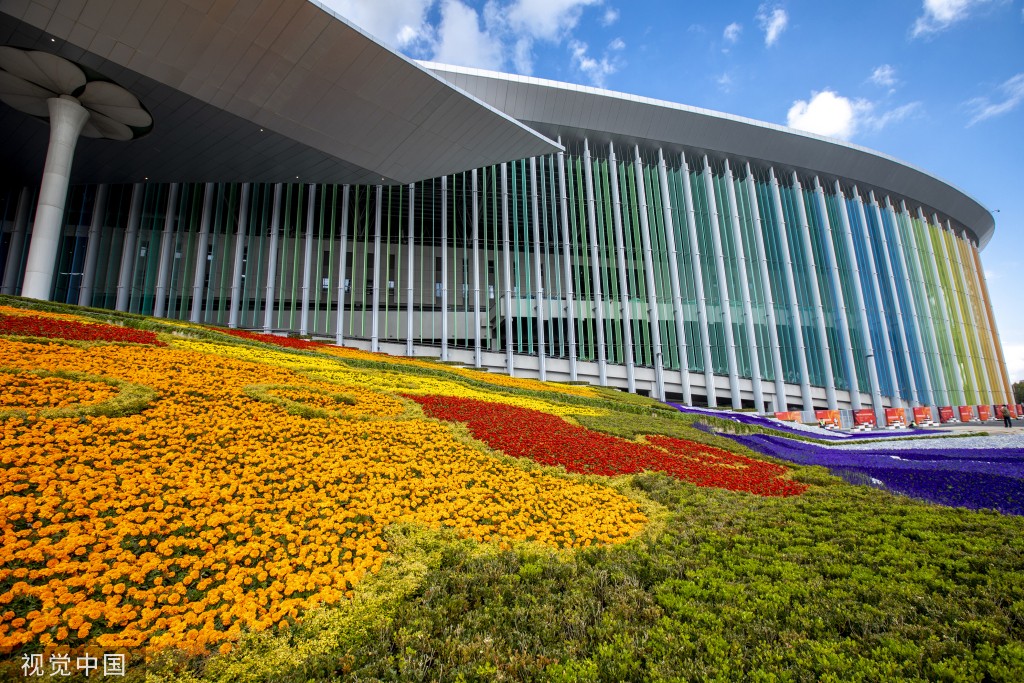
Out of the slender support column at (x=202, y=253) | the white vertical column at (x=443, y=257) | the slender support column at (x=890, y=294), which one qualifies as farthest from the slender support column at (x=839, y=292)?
the slender support column at (x=202, y=253)

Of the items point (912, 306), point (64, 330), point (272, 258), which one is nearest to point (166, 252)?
point (272, 258)

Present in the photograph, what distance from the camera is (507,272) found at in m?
35.2

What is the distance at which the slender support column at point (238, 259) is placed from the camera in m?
32.3

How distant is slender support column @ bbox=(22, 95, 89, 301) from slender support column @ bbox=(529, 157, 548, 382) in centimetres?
2408

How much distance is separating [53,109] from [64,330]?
54.9ft

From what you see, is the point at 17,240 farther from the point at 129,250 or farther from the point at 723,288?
the point at 723,288

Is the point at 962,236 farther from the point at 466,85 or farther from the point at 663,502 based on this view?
the point at 663,502

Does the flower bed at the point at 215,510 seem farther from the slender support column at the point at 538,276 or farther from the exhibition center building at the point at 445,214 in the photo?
the slender support column at the point at 538,276

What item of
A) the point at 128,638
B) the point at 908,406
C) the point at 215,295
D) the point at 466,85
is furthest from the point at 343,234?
the point at 908,406

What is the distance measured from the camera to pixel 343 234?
33.9 m

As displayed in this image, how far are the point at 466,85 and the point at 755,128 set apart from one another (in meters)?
21.9

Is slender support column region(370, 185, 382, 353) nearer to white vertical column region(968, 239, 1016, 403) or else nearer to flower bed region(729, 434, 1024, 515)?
flower bed region(729, 434, 1024, 515)

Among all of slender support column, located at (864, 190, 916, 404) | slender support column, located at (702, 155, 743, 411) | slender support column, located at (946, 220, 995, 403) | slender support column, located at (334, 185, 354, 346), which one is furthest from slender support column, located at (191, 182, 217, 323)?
slender support column, located at (946, 220, 995, 403)

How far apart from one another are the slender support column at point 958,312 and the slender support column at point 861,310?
A: 1394 cm
